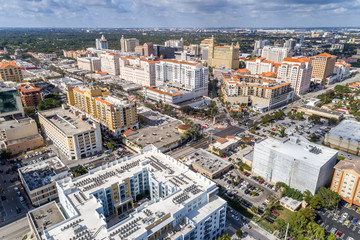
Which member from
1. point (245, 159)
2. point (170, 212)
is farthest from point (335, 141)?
point (170, 212)

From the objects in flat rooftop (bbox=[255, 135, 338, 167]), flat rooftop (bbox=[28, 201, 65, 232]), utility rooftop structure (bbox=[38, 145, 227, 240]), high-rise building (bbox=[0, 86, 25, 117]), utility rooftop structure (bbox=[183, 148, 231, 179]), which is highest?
high-rise building (bbox=[0, 86, 25, 117])

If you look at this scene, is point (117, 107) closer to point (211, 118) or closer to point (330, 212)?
point (211, 118)

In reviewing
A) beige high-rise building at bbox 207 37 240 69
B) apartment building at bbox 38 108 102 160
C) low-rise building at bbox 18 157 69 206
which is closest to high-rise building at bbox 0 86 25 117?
apartment building at bbox 38 108 102 160

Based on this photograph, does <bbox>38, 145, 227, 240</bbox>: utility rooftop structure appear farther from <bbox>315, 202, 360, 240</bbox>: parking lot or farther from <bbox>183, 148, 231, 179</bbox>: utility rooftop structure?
<bbox>315, 202, 360, 240</bbox>: parking lot

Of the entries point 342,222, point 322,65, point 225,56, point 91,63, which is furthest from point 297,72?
point 91,63

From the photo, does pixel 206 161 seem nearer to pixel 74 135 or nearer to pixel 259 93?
pixel 74 135

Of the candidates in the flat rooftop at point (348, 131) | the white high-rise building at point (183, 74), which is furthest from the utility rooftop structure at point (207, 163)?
the white high-rise building at point (183, 74)
